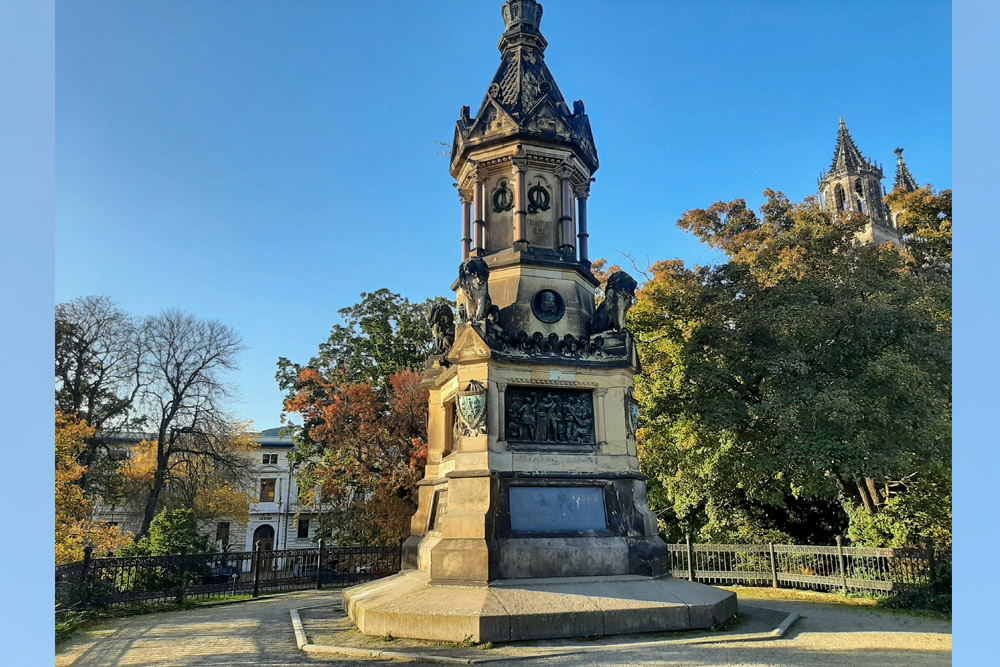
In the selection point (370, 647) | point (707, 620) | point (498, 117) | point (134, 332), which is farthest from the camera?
point (134, 332)

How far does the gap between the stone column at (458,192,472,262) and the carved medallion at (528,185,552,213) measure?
63.1 inches

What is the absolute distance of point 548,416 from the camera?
35.0 ft

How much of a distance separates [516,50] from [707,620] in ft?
35.7

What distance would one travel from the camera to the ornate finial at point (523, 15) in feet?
44.9

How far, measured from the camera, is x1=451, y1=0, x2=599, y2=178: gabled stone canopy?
40.0 ft

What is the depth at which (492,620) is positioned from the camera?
8008mm

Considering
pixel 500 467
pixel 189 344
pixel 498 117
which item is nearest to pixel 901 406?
pixel 500 467

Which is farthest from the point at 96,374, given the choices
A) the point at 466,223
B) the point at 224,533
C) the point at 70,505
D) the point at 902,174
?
the point at 902,174

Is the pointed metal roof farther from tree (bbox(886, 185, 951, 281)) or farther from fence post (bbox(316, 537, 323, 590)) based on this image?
fence post (bbox(316, 537, 323, 590))

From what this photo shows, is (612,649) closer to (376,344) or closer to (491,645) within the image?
(491,645)

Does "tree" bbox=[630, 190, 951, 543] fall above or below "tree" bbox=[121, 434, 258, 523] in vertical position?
above

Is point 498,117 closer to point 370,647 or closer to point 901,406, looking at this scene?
point 370,647

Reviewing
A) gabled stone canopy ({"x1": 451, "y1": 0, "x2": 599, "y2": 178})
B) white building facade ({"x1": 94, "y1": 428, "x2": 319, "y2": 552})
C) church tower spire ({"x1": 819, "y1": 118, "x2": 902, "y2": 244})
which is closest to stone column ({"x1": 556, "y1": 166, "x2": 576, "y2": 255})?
gabled stone canopy ({"x1": 451, "y1": 0, "x2": 599, "y2": 178})

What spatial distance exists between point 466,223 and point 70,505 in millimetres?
11169
